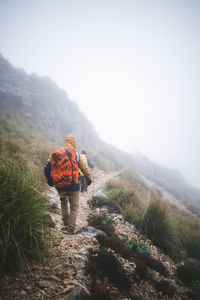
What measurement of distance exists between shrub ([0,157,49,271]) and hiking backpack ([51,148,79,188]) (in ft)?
3.40

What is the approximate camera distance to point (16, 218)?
65.2 inches

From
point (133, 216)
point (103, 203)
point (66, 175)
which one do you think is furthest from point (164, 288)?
point (103, 203)

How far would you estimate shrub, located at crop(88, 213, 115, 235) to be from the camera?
3.61 metres

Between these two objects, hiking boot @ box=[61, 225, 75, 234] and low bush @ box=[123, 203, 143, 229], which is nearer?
hiking boot @ box=[61, 225, 75, 234]

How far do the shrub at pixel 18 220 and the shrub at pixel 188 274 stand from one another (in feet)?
10.9

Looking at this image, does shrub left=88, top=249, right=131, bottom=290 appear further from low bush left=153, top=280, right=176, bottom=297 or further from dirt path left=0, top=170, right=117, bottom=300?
low bush left=153, top=280, right=176, bottom=297

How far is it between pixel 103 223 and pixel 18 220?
111 inches

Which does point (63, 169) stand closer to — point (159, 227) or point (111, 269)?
point (111, 269)

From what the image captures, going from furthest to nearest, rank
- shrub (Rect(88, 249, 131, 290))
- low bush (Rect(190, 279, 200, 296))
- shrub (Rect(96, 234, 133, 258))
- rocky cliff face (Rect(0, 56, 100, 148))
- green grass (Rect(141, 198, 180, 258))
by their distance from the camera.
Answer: rocky cliff face (Rect(0, 56, 100, 148)), green grass (Rect(141, 198, 180, 258)), shrub (Rect(96, 234, 133, 258)), low bush (Rect(190, 279, 200, 296)), shrub (Rect(88, 249, 131, 290))

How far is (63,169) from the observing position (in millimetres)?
3037

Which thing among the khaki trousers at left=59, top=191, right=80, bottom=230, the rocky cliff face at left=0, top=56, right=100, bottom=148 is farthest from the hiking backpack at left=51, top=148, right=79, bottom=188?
the rocky cliff face at left=0, top=56, right=100, bottom=148

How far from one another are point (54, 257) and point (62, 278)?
369 mm

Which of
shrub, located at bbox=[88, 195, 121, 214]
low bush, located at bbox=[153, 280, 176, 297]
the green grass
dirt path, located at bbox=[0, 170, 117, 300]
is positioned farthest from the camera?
shrub, located at bbox=[88, 195, 121, 214]

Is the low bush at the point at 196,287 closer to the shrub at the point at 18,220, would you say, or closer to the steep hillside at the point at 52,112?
the shrub at the point at 18,220
